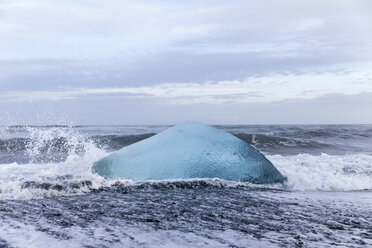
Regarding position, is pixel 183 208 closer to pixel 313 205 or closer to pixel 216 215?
pixel 216 215

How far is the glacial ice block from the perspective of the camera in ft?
13.9

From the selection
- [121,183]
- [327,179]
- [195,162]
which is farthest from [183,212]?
[327,179]

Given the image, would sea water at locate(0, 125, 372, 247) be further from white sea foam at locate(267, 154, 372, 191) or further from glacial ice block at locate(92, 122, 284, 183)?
glacial ice block at locate(92, 122, 284, 183)

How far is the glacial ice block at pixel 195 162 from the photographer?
13.9 feet

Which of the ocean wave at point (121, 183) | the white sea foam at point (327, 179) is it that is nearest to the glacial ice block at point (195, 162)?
the ocean wave at point (121, 183)

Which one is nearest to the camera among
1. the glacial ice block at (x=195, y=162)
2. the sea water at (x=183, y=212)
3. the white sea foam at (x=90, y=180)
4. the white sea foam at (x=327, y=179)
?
the sea water at (x=183, y=212)

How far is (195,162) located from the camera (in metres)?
4.30

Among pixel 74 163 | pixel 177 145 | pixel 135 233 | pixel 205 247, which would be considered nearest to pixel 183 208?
pixel 135 233

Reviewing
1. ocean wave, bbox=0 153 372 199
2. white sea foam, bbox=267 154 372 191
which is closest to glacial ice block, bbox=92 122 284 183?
ocean wave, bbox=0 153 372 199

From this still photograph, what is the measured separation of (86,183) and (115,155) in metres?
1.02

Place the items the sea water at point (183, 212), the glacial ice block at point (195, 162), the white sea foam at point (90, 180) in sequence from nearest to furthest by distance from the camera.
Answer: the sea water at point (183, 212)
the white sea foam at point (90, 180)
the glacial ice block at point (195, 162)

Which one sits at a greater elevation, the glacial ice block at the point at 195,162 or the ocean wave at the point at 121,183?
Answer: the glacial ice block at the point at 195,162

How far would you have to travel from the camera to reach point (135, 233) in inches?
81.5

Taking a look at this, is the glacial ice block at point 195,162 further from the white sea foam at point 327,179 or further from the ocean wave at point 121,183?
the white sea foam at point 327,179
